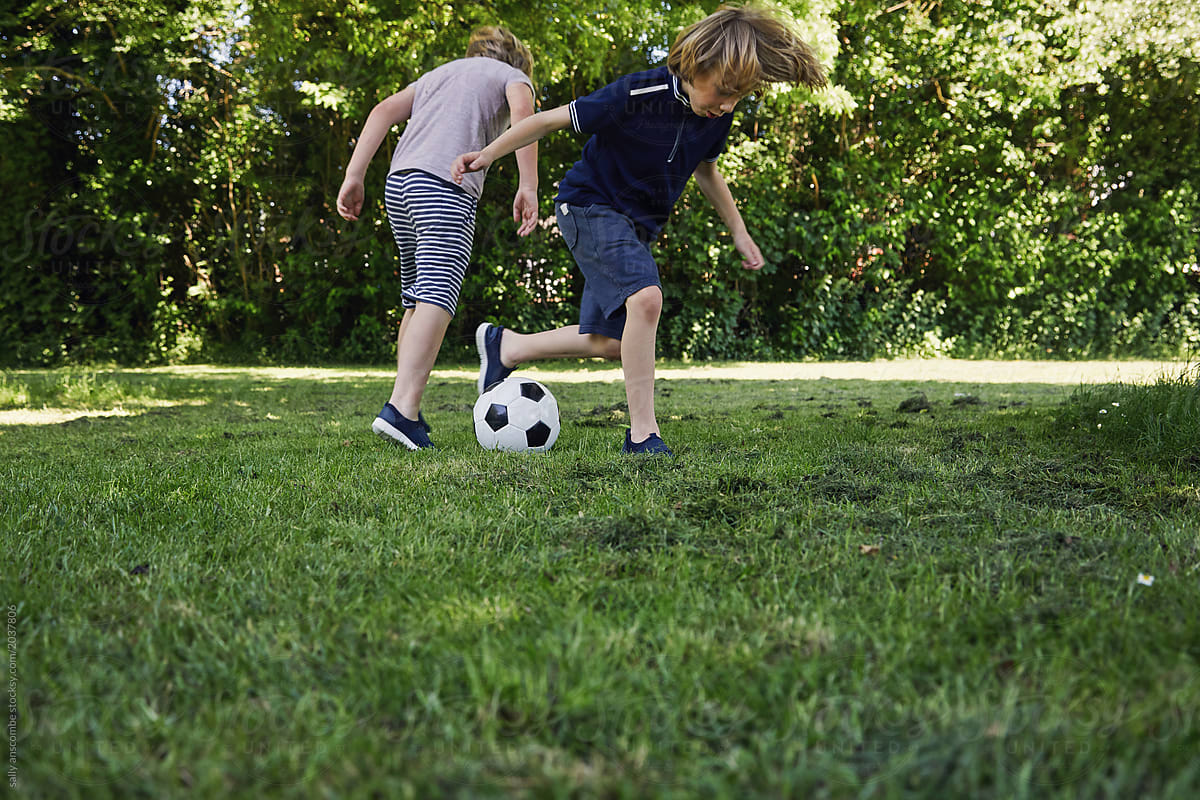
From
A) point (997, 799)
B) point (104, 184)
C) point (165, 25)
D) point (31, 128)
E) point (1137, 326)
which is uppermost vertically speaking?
point (165, 25)

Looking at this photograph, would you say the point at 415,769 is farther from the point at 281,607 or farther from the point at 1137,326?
the point at 1137,326

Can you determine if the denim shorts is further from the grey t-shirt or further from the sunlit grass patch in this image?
the sunlit grass patch

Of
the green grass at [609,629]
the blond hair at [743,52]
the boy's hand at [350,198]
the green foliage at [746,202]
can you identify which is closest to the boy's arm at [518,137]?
the blond hair at [743,52]

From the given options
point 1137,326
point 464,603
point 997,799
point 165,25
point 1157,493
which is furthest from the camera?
point 1137,326

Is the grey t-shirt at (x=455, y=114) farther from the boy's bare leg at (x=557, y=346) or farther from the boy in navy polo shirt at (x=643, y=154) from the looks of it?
the boy's bare leg at (x=557, y=346)

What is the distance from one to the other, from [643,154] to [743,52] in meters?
0.61

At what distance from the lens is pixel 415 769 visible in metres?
1.02

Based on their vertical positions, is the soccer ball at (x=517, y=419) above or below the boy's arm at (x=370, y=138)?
below

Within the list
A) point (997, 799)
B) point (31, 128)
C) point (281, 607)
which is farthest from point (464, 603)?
point (31, 128)

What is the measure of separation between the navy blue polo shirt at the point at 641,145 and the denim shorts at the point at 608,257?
2.4 inches

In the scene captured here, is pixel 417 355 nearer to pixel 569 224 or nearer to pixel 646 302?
pixel 569 224

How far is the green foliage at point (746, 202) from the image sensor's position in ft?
38.4

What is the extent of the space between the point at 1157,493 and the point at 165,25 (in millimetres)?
12290

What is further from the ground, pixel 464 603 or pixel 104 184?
pixel 104 184
